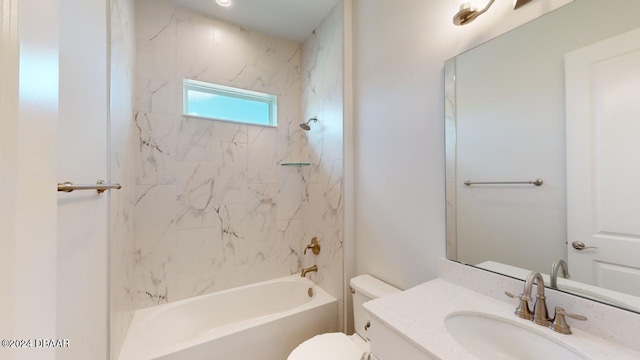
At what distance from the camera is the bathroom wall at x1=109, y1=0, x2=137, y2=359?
1.15 m

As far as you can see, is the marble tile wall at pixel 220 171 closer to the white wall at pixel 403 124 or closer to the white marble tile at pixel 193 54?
the white marble tile at pixel 193 54

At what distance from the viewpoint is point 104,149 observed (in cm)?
102

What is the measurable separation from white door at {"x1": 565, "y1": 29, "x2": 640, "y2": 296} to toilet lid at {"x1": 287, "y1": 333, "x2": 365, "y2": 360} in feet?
3.52

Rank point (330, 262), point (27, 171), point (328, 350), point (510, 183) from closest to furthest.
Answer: point (27, 171) → point (510, 183) → point (328, 350) → point (330, 262)

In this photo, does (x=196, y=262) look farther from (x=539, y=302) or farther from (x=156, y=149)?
(x=539, y=302)

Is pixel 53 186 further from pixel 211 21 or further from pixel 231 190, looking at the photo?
pixel 211 21

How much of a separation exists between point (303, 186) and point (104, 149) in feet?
5.21

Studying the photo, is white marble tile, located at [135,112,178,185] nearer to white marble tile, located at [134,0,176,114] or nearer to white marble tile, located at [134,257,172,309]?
white marble tile, located at [134,0,176,114]

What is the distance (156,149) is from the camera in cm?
183

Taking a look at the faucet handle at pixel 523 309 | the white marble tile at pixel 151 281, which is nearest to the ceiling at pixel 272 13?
the white marble tile at pixel 151 281

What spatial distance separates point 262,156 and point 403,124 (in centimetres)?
137

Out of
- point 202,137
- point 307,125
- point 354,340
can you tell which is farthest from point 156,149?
point 354,340

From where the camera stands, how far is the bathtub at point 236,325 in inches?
53.9

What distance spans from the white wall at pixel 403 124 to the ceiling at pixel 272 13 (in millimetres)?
423
